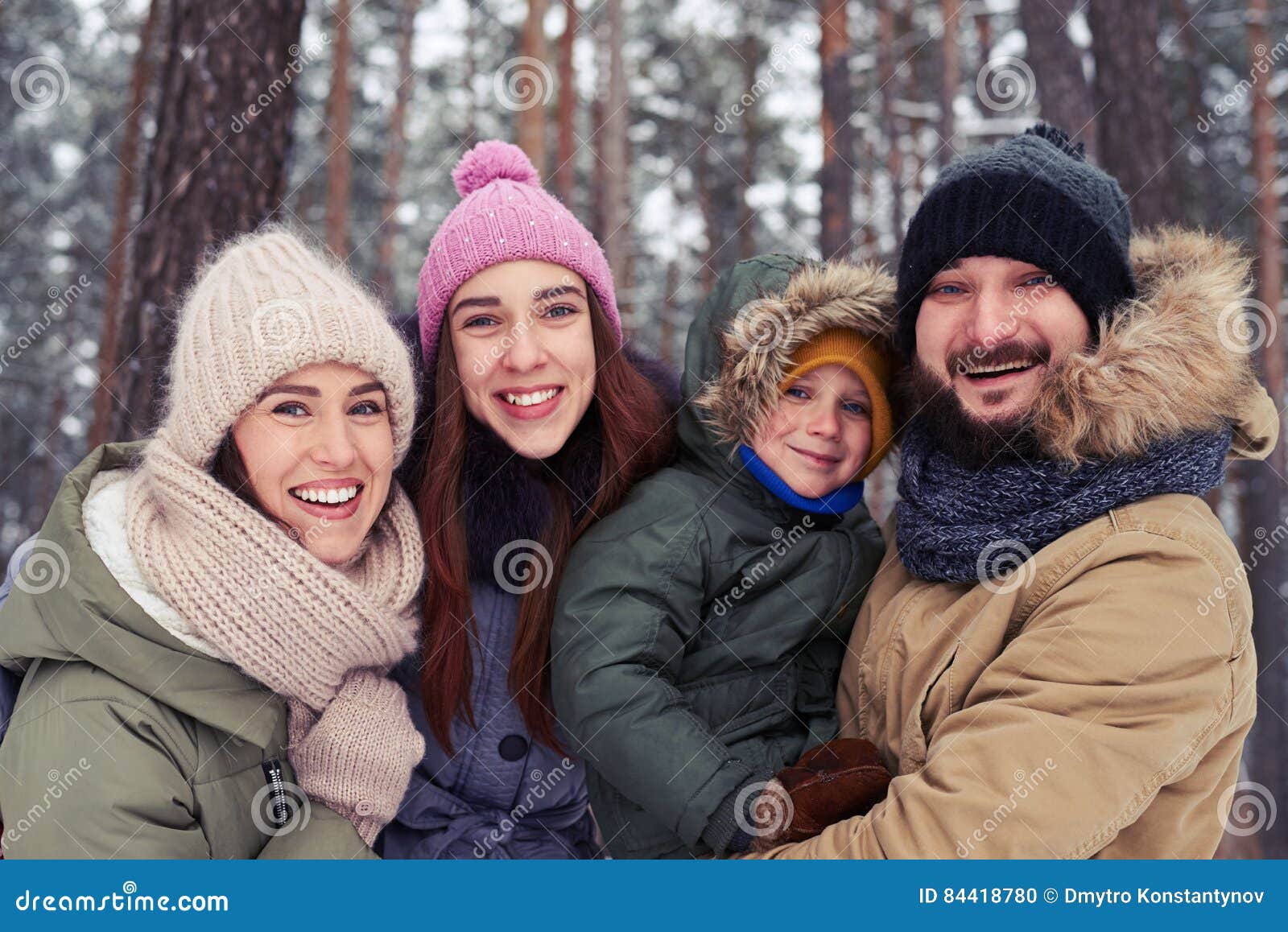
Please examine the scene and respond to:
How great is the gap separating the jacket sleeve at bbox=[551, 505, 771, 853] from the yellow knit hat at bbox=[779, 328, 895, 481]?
53 centimetres

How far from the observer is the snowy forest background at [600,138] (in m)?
3.84

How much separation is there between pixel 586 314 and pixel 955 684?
4.86ft

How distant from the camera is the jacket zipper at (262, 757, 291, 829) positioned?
99.0 inches

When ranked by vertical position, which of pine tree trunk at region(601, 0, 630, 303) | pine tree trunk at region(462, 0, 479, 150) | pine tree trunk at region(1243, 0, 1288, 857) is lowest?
pine tree trunk at region(1243, 0, 1288, 857)

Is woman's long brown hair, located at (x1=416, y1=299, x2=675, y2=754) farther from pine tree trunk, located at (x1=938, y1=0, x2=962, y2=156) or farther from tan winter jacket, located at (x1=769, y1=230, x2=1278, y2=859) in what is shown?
pine tree trunk, located at (x1=938, y1=0, x2=962, y2=156)

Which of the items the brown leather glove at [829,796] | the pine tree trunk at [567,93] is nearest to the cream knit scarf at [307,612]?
the brown leather glove at [829,796]

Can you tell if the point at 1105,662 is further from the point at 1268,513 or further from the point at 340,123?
the point at 340,123

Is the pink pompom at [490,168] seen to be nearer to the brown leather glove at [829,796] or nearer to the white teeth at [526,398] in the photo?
the white teeth at [526,398]

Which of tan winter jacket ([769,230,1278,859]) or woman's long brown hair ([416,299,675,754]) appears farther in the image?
woman's long brown hair ([416,299,675,754])

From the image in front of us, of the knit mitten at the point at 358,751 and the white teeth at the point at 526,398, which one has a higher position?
the white teeth at the point at 526,398

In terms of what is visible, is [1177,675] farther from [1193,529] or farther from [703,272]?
[703,272]

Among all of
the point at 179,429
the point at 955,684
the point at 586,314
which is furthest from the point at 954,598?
the point at 179,429

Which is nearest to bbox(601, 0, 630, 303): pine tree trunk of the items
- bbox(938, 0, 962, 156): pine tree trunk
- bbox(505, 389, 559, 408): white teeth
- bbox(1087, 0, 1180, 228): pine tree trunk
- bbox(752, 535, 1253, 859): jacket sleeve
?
bbox(938, 0, 962, 156): pine tree trunk

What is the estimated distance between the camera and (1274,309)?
10.5 metres
